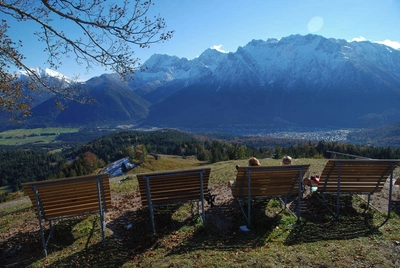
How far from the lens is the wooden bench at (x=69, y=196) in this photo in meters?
7.99

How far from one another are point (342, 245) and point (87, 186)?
24.7 feet

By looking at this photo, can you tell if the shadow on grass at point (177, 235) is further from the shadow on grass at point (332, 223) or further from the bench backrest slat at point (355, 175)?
the bench backrest slat at point (355, 175)

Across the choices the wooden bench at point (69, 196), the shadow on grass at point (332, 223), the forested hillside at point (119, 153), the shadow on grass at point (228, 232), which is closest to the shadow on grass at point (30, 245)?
the wooden bench at point (69, 196)

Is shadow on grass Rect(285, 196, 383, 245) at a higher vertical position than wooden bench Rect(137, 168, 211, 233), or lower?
lower

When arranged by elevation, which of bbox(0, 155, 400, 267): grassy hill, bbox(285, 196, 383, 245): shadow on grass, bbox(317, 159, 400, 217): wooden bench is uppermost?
bbox(317, 159, 400, 217): wooden bench

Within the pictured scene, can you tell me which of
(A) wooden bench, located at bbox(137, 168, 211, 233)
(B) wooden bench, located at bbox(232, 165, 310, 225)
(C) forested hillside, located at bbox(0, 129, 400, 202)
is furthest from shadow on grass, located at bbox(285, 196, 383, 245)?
(C) forested hillside, located at bbox(0, 129, 400, 202)

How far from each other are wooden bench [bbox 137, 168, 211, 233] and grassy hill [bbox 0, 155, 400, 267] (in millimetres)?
893

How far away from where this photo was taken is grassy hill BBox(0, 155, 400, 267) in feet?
22.9

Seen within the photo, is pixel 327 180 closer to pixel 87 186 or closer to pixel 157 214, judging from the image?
pixel 157 214

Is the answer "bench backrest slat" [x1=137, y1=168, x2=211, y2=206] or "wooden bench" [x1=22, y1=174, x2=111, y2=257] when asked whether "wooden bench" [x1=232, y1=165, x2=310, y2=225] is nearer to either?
"bench backrest slat" [x1=137, y1=168, x2=211, y2=206]

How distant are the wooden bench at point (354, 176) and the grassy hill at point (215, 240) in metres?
0.90

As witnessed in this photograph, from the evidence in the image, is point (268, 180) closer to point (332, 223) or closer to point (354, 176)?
point (332, 223)

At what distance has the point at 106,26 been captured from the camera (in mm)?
9289

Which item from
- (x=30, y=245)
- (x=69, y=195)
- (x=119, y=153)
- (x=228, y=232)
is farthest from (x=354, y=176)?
(x=119, y=153)
